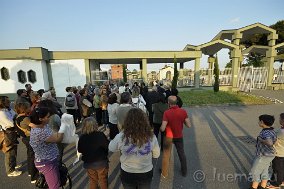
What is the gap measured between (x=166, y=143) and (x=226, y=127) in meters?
4.51

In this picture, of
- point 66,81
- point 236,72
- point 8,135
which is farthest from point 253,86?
point 8,135

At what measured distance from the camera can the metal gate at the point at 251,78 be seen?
16.8m

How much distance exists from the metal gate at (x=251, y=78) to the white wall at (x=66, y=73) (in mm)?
16117

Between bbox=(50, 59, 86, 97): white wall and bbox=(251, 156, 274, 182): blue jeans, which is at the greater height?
bbox=(50, 59, 86, 97): white wall

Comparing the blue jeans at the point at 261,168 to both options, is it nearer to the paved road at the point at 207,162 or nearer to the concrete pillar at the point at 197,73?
the paved road at the point at 207,162

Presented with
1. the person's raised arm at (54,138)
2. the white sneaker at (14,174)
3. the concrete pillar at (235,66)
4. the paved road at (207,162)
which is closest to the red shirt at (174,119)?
the paved road at (207,162)

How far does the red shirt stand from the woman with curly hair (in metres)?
1.26

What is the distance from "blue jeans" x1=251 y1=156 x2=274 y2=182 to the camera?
2.88 metres

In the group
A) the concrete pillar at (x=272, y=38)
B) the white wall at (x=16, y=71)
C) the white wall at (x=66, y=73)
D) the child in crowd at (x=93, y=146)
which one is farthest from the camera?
the concrete pillar at (x=272, y=38)

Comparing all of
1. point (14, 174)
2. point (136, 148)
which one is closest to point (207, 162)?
point (136, 148)

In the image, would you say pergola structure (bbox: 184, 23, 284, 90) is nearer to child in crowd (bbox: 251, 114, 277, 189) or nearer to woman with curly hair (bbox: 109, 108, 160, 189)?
child in crowd (bbox: 251, 114, 277, 189)

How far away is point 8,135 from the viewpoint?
3.68m

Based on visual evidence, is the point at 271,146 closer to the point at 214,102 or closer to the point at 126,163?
the point at 126,163

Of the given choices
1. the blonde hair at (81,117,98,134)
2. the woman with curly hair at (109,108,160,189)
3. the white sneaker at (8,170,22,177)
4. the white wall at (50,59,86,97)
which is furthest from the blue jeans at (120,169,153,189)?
the white wall at (50,59,86,97)
